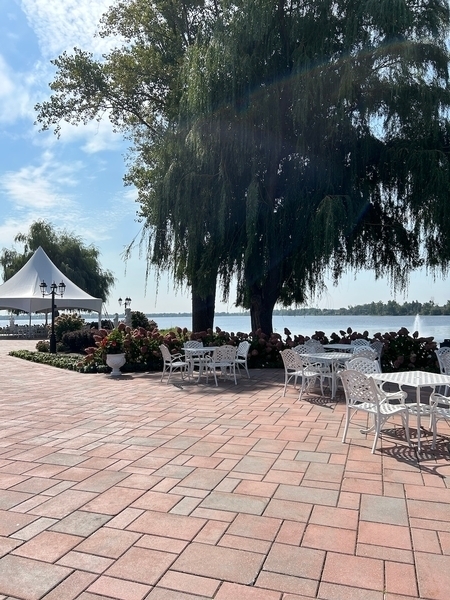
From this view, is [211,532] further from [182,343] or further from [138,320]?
[138,320]

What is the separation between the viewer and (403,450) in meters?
4.36

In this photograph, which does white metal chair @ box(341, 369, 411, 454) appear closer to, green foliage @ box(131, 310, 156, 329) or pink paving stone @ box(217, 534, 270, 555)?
pink paving stone @ box(217, 534, 270, 555)

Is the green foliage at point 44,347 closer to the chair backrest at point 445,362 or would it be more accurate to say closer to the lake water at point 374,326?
the lake water at point 374,326

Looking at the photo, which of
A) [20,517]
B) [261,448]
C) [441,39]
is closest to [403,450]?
[261,448]

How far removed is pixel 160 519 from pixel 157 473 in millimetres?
823

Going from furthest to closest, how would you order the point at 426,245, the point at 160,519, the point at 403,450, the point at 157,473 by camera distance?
the point at 426,245, the point at 403,450, the point at 157,473, the point at 160,519

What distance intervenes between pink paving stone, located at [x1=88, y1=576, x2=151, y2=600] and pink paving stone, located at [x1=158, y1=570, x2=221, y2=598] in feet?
0.32

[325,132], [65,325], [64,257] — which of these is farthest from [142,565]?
[64,257]

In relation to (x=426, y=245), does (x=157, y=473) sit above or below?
below

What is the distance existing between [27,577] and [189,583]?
78cm

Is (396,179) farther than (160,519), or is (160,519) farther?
(396,179)

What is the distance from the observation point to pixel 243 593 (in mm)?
2172

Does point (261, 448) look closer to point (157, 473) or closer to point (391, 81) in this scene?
point (157, 473)

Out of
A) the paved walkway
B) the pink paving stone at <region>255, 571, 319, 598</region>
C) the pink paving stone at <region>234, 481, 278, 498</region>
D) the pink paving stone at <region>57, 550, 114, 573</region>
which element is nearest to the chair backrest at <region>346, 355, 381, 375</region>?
the paved walkway
